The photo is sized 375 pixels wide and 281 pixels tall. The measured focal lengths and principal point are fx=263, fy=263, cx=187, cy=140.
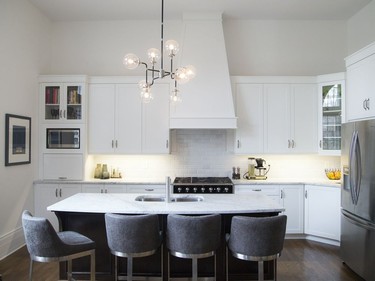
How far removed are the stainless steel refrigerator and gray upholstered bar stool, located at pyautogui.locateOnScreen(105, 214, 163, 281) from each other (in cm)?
234

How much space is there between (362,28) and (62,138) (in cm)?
527

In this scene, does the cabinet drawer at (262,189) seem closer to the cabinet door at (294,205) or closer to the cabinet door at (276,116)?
the cabinet door at (294,205)

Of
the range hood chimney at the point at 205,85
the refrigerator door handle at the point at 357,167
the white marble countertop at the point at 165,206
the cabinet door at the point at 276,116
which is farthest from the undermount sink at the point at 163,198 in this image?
the cabinet door at the point at 276,116

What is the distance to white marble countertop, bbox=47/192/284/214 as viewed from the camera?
245 cm

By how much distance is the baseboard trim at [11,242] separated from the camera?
3538 millimetres

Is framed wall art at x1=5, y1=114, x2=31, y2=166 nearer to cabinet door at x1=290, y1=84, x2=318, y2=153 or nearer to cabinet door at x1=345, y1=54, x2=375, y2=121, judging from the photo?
cabinet door at x1=290, y1=84, x2=318, y2=153

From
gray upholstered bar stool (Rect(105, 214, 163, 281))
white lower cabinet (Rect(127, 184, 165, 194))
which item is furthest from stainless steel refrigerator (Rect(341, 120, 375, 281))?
white lower cabinet (Rect(127, 184, 165, 194))

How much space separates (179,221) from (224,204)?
25.3 inches

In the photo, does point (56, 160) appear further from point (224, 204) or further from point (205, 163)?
point (224, 204)

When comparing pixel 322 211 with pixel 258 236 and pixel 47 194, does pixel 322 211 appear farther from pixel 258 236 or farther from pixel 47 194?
pixel 47 194

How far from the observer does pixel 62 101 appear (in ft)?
14.2

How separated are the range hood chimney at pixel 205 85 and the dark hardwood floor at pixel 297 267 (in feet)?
6.80

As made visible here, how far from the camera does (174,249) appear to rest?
7.42 feet

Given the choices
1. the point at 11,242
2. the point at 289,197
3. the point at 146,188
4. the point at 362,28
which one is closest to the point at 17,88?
the point at 11,242
